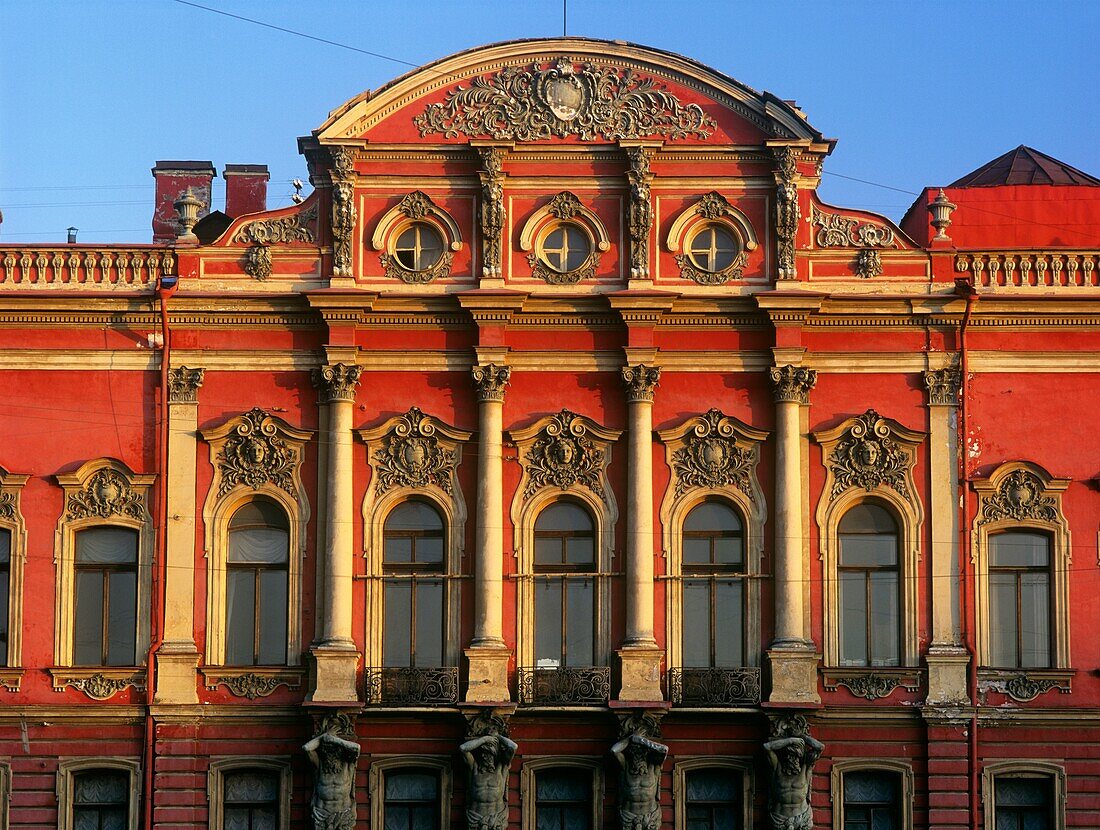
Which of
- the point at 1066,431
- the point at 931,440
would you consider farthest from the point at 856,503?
the point at 1066,431

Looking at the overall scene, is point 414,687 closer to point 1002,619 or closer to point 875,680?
point 875,680

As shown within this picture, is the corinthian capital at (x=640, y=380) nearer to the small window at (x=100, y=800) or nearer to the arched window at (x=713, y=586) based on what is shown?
the arched window at (x=713, y=586)

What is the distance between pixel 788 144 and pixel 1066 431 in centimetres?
568

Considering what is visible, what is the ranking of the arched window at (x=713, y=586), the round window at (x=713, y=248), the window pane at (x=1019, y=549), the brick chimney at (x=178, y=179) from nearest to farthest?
the arched window at (x=713, y=586), the window pane at (x=1019, y=549), the round window at (x=713, y=248), the brick chimney at (x=178, y=179)

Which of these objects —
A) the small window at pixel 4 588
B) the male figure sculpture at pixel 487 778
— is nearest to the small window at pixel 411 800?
the male figure sculpture at pixel 487 778

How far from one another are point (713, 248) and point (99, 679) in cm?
1061

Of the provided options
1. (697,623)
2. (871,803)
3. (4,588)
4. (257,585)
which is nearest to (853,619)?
(697,623)

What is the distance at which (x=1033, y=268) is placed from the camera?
28469 mm

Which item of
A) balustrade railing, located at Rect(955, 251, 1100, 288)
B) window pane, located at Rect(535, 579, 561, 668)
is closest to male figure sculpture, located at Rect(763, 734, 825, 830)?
window pane, located at Rect(535, 579, 561, 668)

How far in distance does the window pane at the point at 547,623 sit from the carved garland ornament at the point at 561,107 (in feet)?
21.3

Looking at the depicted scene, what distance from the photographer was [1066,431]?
92.0ft

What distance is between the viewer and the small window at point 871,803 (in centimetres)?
2731

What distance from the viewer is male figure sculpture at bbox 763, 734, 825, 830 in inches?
1046

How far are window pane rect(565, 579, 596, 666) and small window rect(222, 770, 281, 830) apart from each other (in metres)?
4.48
